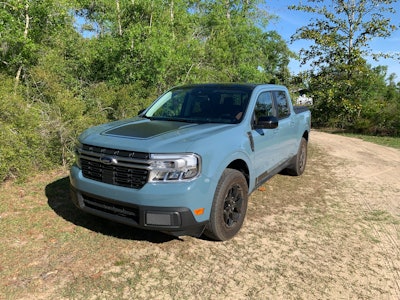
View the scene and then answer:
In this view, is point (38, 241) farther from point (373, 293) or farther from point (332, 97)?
point (332, 97)

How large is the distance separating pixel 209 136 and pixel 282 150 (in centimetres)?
217

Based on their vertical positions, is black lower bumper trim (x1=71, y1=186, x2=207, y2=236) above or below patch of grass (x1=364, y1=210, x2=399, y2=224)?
above

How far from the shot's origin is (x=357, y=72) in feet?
59.5

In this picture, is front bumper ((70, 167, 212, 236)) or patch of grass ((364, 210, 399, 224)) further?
patch of grass ((364, 210, 399, 224))

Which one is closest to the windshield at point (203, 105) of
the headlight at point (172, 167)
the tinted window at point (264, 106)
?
the tinted window at point (264, 106)

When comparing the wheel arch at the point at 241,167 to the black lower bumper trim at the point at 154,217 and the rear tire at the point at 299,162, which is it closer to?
the black lower bumper trim at the point at 154,217

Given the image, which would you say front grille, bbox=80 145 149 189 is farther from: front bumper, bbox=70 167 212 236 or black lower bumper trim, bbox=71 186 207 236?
black lower bumper trim, bbox=71 186 207 236

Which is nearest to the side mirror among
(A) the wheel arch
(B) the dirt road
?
(A) the wheel arch

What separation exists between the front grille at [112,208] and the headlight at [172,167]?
0.41m

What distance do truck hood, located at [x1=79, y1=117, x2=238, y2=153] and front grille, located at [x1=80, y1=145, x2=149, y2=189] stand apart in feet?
0.22

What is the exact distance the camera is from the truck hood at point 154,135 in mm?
3072

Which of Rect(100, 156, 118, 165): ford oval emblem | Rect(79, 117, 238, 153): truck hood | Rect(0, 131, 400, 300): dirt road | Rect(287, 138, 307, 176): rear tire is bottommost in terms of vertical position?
Rect(0, 131, 400, 300): dirt road

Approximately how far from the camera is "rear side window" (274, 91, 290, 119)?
5.13 m

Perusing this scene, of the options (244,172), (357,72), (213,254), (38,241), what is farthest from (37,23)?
(357,72)
